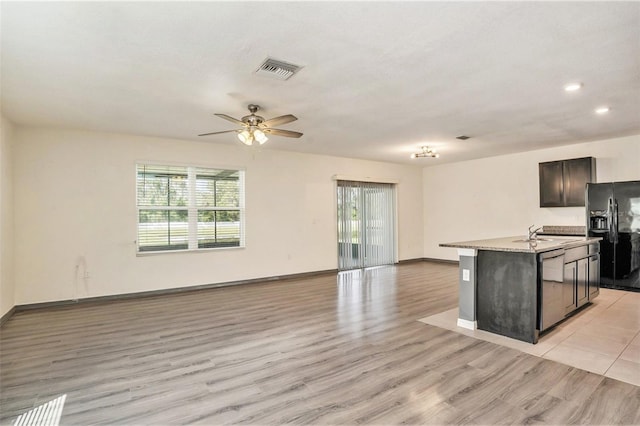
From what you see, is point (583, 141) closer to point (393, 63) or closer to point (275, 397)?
point (393, 63)

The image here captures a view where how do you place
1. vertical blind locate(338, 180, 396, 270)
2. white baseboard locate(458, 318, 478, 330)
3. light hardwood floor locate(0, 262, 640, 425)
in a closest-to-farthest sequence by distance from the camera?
light hardwood floor locate(0, 262, 640, 425) → white baseboard locate(458, 318, 478, 330) → vertical blind locate(338, 180, 396, 270)

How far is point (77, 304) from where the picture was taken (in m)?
5.13

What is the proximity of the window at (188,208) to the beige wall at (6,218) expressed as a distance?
1.61m

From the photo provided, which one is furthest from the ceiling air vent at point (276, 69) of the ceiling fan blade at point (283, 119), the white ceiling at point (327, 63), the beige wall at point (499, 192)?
the beige wall at point (499, 192)

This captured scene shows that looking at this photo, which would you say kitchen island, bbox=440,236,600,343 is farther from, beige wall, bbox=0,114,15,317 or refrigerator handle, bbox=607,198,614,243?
beige wall, bbox=0,114,15,317

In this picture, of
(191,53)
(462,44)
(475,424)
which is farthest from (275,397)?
(462,44)

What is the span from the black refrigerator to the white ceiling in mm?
1170

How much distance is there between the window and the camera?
5.78 m

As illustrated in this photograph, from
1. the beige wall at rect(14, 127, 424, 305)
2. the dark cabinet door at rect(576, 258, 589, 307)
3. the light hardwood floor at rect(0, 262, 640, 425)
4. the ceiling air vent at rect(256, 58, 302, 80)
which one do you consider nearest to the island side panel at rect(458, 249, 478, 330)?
the light hardwood floor at rect(0, 262, 640, 425)

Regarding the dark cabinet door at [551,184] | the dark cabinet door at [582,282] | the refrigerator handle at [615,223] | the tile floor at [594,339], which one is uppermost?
the dark cabinet door at [551,184]

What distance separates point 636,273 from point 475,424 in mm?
5399

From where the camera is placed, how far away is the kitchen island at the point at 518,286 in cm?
342

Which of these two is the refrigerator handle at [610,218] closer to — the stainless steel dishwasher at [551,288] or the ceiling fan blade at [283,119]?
the stainless steel dishwasher at [551,288]

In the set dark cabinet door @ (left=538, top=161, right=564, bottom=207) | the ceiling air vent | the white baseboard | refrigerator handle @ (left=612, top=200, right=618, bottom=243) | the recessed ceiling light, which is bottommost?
the white baseboard
